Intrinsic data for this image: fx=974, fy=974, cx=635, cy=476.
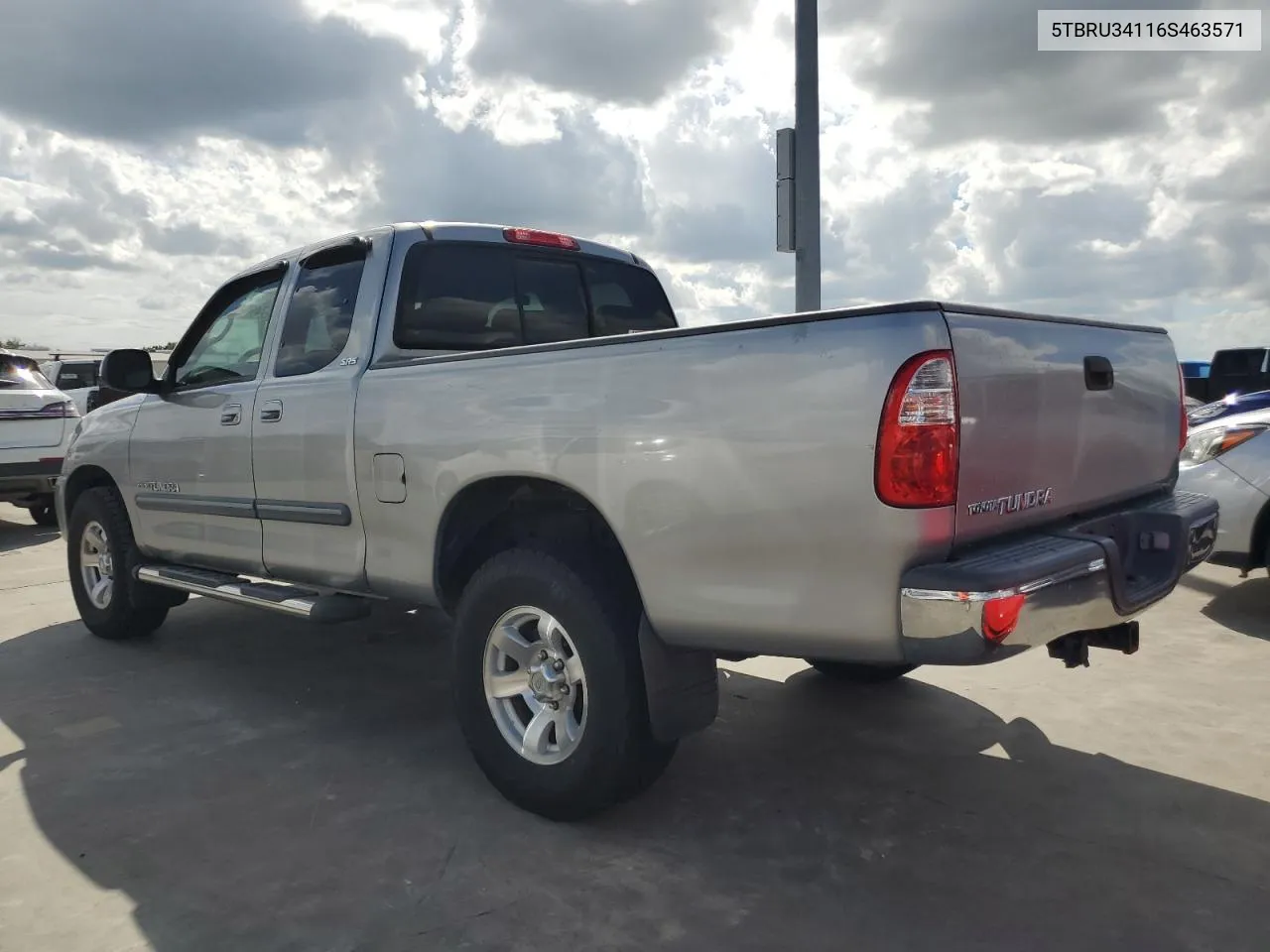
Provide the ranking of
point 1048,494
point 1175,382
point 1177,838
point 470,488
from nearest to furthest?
point 1048,494 → point 1177,838 → point 470,488 → point 1175,382

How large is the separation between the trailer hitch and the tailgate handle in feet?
2.38

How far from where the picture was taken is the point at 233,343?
4.76 metres

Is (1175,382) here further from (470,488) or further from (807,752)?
(470,488)

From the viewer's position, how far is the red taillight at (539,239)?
4.29m

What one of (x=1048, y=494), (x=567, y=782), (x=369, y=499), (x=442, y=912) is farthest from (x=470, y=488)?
(x=1048, y=494)

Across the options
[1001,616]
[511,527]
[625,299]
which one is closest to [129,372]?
[625,299]

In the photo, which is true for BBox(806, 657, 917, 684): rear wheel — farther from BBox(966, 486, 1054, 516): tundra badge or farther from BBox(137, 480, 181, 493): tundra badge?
BBox(137, 480, 181, 493): tundra badge

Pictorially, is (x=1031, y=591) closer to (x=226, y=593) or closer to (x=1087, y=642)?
(x=1087, y=642)

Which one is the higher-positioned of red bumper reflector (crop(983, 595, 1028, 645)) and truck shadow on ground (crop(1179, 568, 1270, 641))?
red bumper reflector (crop(983, 595, 1028, 645))

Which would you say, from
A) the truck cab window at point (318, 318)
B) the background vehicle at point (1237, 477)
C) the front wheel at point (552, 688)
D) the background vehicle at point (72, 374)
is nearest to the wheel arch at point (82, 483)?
the truck cab window at point (318, 318)

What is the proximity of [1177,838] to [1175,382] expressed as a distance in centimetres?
158

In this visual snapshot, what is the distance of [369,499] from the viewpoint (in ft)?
12.0

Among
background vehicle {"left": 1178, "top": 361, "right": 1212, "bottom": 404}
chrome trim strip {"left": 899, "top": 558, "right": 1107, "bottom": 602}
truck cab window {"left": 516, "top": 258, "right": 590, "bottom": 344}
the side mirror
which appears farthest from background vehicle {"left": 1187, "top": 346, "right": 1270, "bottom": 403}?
A: the side mirror

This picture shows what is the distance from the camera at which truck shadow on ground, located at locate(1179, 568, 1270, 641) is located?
17.8 feet
